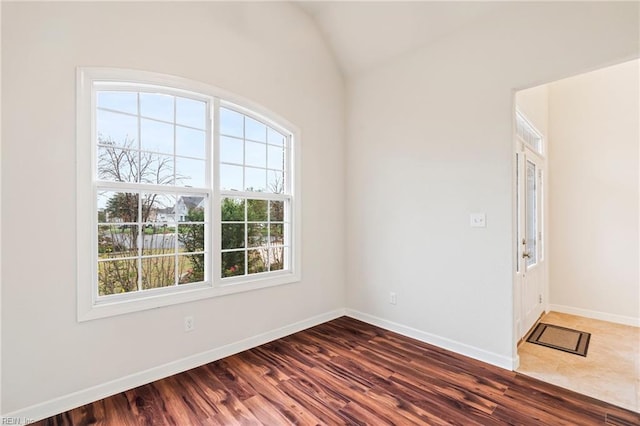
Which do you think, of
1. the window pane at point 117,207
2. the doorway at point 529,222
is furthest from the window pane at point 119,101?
the doorway at point 529,222

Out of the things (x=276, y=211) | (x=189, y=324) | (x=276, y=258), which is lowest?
(x=189, y=324)

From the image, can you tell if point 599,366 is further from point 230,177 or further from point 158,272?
point 158,272

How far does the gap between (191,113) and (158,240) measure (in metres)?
1.14

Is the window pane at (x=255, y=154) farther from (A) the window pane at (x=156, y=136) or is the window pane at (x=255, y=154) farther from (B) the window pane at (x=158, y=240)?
(B) the window pane at (x=158, y=240)

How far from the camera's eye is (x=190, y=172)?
2.69m

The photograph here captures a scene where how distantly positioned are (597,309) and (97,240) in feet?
17.7

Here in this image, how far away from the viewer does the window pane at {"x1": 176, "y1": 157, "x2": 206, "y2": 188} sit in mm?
2629

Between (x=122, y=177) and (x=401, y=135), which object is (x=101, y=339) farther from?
(x=401, y=135)

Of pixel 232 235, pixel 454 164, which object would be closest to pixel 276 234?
pixel 232 235

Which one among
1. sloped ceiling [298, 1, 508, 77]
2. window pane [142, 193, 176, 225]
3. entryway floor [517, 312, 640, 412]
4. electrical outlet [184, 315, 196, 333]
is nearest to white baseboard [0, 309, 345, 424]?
electrical outlet [184, 315, 196, 333]

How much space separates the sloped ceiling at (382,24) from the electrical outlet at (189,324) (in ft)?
10.9

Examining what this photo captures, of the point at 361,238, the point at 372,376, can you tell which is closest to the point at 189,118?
the point at 361,238

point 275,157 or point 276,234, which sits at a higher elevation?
point 275,157

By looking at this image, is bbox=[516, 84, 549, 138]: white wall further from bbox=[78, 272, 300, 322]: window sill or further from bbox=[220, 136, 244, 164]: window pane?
bbox=[78, 272, 300, 322]: window sill
